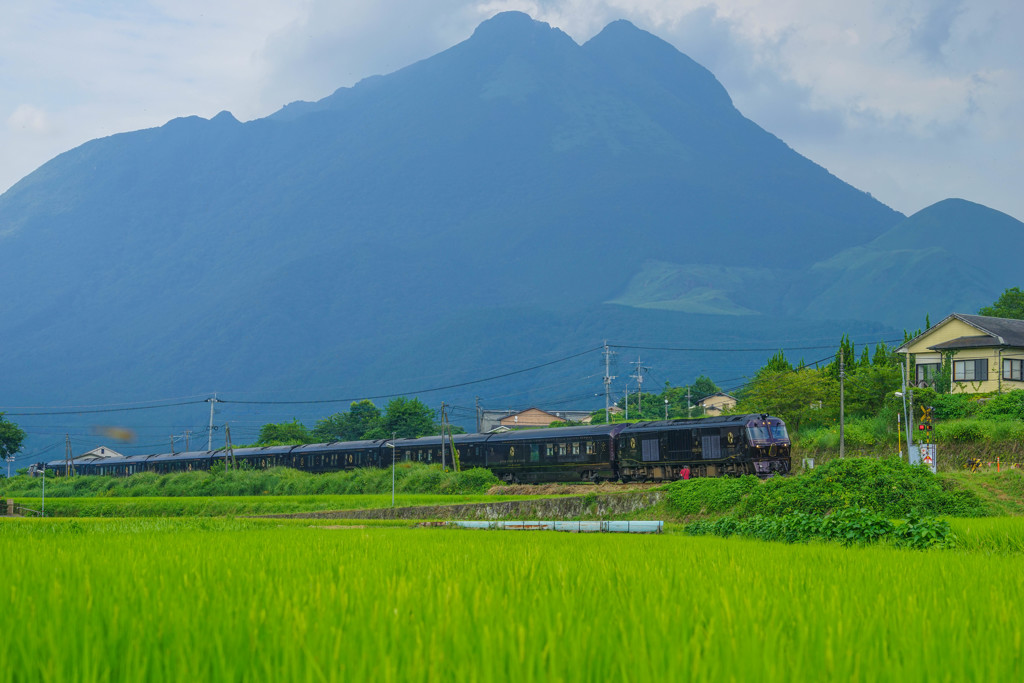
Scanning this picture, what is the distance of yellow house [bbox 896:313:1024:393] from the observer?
52156mm

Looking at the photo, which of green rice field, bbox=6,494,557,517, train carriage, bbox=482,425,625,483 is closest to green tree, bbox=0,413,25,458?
green rice field, bbox=6,494,557,517

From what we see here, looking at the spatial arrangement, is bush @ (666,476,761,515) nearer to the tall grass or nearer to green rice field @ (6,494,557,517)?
green rice field @ (6,494,557,517)

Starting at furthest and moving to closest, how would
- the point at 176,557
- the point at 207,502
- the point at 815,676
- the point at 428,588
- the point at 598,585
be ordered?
the point at 207,502 < the point at 176,557 < the point at 598,585 < the point at 428,588 < the point at 815,676

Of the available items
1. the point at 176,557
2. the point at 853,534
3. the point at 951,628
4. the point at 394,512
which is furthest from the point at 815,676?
the point at 394,512

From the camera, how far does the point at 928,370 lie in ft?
185

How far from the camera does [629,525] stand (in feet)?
74.3

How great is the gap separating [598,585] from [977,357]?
54.5 metres

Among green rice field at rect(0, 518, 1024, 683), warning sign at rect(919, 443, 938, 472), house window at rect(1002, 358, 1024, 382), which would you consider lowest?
warning sign at rect(919, 443, 938, 472)

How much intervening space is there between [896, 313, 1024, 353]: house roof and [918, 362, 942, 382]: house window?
134 centimetres

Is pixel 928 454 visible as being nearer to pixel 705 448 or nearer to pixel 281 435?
pixel 705 448

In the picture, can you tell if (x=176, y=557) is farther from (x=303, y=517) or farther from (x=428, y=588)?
(x=303, y=517)

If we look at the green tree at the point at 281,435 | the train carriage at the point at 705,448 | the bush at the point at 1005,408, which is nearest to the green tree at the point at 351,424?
the green tree at the point at 281,435

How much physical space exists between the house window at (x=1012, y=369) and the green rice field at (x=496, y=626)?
5144cm

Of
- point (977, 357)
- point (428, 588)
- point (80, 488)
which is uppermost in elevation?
point (977, 357)
